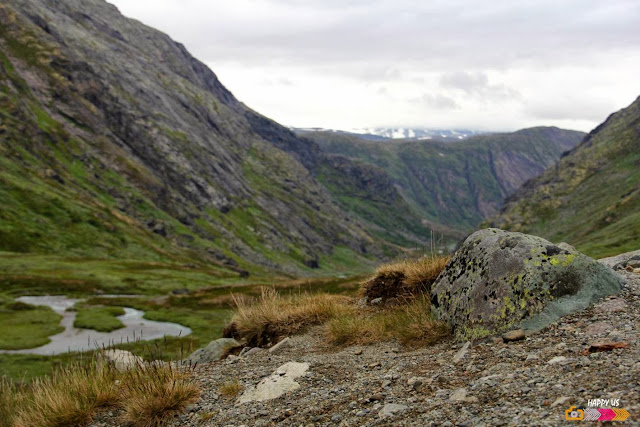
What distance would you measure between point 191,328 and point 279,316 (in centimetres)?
5847

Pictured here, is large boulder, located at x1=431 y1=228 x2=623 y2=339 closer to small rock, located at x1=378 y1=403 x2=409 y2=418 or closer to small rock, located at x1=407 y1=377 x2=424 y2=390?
small rock, located at x1=407 y1=377 x2=424 y2=390

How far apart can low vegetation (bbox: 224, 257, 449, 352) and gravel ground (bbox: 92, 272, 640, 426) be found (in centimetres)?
81

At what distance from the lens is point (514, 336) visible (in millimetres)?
9133

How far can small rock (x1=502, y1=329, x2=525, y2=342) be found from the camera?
29.9 ft

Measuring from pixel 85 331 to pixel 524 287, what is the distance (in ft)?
224

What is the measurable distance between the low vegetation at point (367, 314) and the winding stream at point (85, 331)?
116ft

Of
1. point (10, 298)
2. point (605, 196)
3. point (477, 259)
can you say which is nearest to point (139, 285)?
point (10, 298)

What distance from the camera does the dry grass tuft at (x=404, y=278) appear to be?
1434 centimetres

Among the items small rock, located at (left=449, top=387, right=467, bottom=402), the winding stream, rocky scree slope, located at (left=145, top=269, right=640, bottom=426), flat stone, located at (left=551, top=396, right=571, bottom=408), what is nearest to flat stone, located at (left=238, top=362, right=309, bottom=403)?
rocky scree slope, located at (left=145, top=269, right=640, bottom=426)

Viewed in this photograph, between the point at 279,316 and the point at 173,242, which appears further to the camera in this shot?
the point at 173,242

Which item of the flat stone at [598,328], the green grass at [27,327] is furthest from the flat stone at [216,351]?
the green grass at [27,327]

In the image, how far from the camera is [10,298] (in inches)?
3095

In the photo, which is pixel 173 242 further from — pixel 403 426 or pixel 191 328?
pixel 403 426

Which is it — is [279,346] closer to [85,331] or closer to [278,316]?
[278,316]
